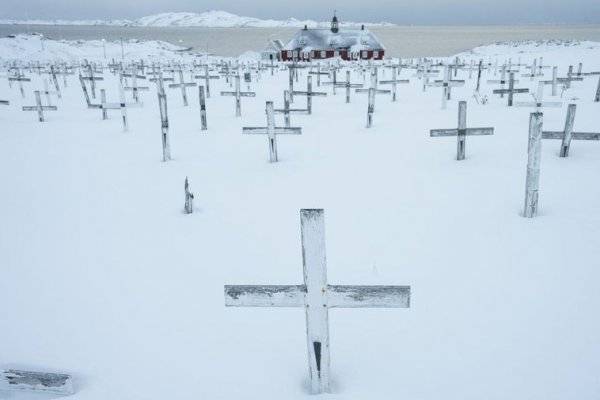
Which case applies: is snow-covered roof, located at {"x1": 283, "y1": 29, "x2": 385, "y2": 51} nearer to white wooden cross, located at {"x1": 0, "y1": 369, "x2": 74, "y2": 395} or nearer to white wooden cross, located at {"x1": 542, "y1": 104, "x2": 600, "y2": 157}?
white wooden cross, located at {"x1": 542, "y1": 104, "x2": 600, "y2": 157}

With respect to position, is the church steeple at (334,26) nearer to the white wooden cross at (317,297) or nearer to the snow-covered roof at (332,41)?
the snow-covered roof at (332,41)

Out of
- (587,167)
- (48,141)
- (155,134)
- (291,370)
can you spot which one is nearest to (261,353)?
(291,370)

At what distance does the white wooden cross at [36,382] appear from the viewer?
3.24 metres

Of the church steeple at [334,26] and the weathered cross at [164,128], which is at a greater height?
the church steeple at [334,26]

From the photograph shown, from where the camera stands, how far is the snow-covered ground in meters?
3.45

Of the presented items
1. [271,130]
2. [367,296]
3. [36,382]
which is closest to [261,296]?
[367,296]

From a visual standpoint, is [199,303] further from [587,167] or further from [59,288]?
[587,167]

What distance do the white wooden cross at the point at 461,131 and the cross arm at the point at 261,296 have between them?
21.1 ft

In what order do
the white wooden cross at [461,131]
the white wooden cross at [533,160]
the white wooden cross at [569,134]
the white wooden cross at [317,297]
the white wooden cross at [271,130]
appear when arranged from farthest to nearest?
the white wooden cross at [271,130] → the white wooden cross at [461,131] → the white wooden cross at [569,134] → the white wooden cross at [533,160] → the white wooden cross at [317,297]

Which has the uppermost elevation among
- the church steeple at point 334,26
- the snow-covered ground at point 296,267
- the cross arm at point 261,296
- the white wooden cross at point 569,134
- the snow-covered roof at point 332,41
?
the church steeple at point 334,26

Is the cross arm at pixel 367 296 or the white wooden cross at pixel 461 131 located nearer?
the cross arm at pixel 367 296

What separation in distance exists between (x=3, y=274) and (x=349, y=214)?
4571 millimetres

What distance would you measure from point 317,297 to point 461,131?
6.94 metres

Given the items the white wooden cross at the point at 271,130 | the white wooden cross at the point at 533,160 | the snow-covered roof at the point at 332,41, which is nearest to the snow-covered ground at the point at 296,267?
the white wooden cross at the point at 533,160
